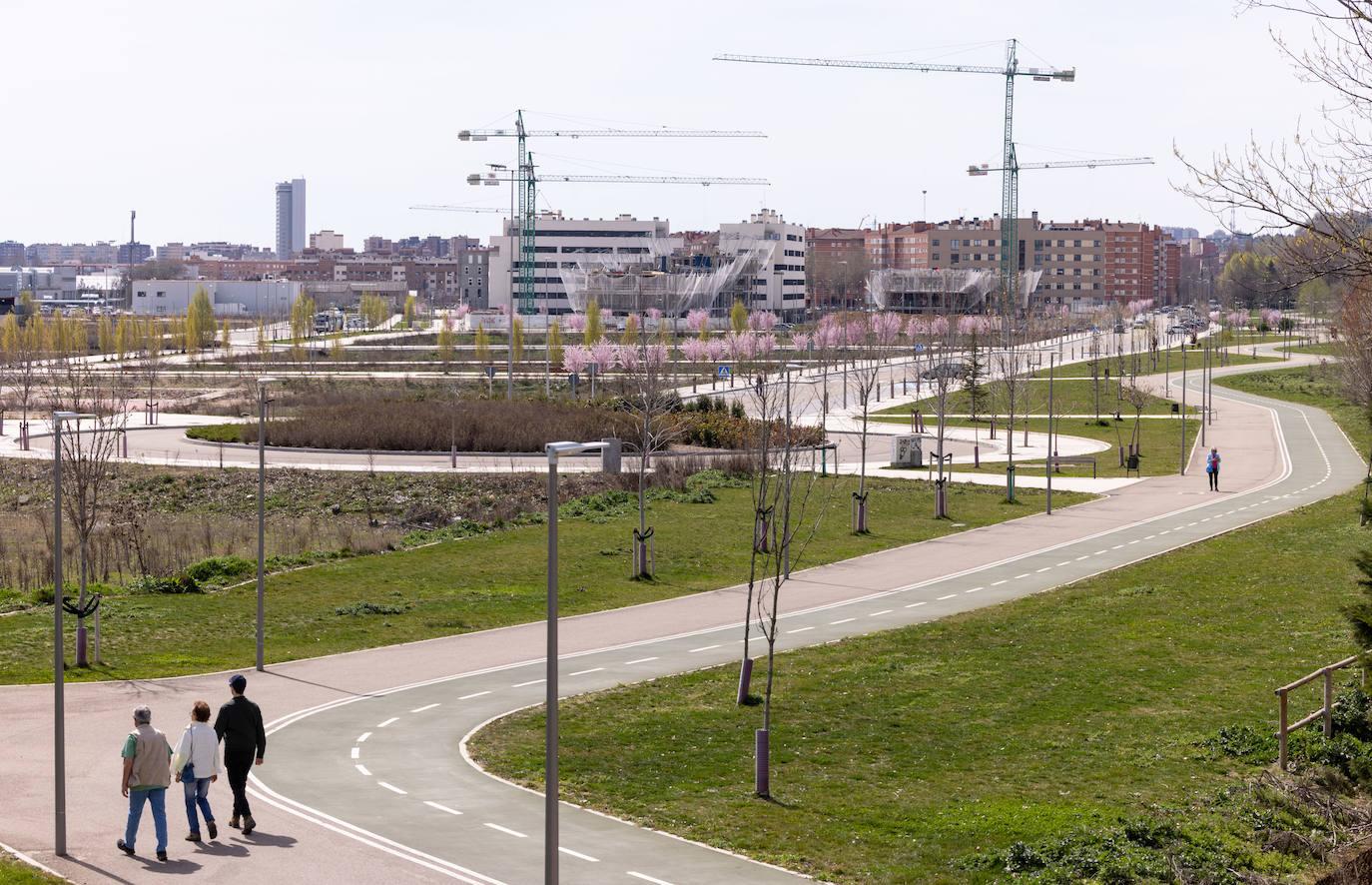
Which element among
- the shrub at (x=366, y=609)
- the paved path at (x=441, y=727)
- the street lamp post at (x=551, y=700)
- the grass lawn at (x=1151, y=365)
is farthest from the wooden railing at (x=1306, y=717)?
the grass lawn at (x=1151, y=365)

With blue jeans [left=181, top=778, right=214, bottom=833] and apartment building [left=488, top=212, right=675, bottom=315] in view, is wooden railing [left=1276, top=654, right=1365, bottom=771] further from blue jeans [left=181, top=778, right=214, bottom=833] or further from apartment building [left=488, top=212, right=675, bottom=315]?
apartment building [left=488, top=212, right=675, bottom=315]

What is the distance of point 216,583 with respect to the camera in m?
34.6

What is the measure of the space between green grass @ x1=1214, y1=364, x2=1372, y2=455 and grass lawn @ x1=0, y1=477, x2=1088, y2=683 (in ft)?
114

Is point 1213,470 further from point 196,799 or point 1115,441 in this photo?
point 196,799

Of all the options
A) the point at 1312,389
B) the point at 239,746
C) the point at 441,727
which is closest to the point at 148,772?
the point at 239,746

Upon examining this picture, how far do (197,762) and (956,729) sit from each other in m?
11.3

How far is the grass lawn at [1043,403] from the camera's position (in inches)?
3289

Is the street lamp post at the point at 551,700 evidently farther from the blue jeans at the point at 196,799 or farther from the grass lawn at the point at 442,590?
the grass lawn at the point at 442,590

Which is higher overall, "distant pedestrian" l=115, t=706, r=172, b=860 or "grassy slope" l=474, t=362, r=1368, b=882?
"distant pedestrian" l=115, t=706, r=172, b=860

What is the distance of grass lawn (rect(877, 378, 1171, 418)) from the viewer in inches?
3289

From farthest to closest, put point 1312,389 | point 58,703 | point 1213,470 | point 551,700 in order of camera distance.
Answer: point 1312,389
point 1213,470
point 58,703
point 551,700

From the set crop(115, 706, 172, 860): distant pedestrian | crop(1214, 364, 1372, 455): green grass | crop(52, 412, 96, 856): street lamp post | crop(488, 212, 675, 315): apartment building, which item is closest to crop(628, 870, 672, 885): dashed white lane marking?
crop(115, 706, 172, 860): distant pedestrian

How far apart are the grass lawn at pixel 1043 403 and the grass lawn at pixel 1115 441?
2.30 meters

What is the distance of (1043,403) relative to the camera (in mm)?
88188
